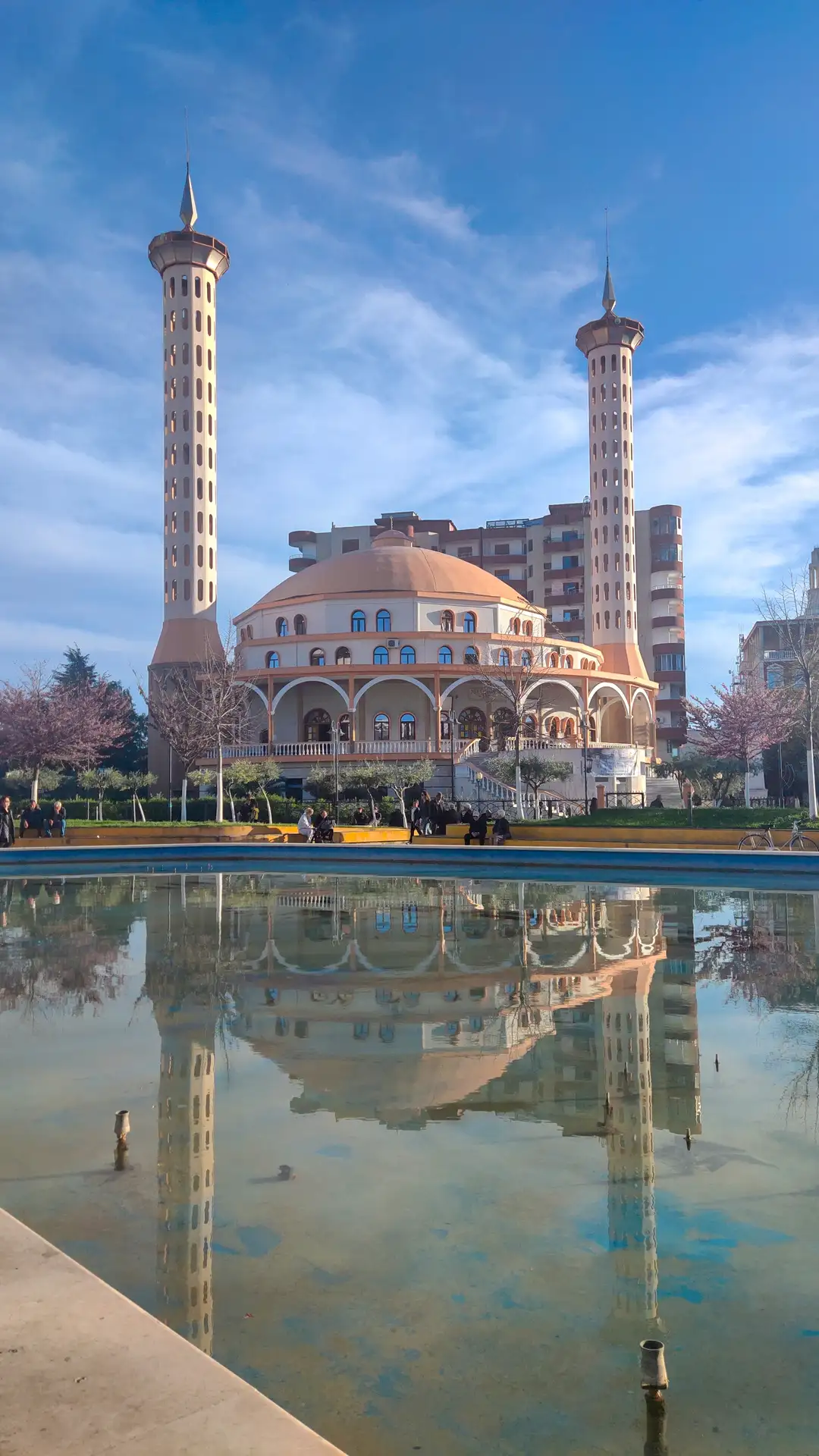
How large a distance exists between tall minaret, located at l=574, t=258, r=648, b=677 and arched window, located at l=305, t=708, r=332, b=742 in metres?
18.1

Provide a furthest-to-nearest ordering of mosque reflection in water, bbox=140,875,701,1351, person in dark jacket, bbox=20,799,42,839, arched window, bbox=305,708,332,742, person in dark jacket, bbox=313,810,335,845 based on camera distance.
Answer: arched window, bbox=305,708,332,742 < person in dark jacket, bbox=20,799,42,839 < person in dark jacket, bbox=313,810,335,845 < mosque reflection in water, bbox=140,875,701,1351

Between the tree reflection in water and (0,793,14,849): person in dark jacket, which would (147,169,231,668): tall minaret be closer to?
(0,793,14,849): person in dark jacket

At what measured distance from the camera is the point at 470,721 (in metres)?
52.5

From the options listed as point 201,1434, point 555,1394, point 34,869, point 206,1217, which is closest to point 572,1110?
point 206,1217

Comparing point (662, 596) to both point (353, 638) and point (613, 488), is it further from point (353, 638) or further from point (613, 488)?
point (353, 638)

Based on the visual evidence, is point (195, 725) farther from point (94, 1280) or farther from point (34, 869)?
point (94, 1280)

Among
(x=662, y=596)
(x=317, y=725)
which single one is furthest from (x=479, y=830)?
(x=662, y=596)

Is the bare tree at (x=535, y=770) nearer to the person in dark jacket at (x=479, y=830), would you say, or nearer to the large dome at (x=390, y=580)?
the person in dark jacket at (x=479, y=830)

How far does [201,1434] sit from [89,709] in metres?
42.2

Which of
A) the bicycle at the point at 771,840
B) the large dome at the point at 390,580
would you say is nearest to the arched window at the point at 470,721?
the large dome at the point at 390,580

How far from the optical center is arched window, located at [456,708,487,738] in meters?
52.2

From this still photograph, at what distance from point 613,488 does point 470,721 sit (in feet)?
63.1

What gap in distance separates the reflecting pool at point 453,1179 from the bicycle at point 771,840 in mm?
14196

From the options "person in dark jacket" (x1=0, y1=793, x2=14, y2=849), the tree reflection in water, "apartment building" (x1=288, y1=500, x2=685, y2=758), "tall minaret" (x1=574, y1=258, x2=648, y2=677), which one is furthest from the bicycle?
"apartment building" (x1=288, y1=500, x2=685, y2=758)
